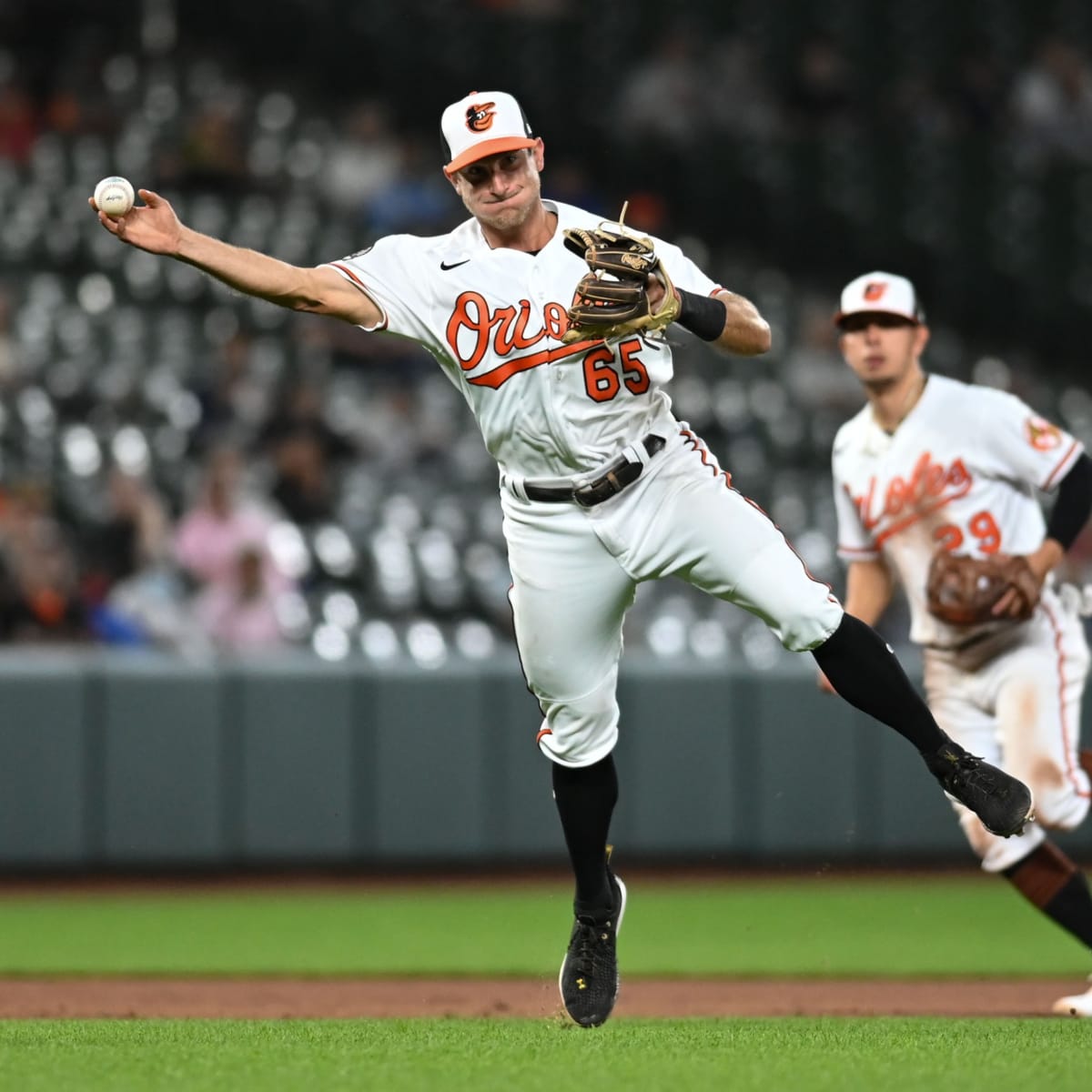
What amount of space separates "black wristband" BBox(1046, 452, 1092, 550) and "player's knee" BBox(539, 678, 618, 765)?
138cm

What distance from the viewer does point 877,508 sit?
5160 millimetres

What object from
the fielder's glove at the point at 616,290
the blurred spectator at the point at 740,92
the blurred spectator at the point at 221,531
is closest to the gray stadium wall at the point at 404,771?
the blurred spectator at the point at 221,531

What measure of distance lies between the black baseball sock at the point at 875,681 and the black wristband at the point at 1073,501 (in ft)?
3.59

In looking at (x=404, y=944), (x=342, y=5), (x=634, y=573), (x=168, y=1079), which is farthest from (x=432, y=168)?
(x=168, y=1079)

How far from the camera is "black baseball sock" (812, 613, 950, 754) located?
13.5 feet

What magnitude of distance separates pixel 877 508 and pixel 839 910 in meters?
2.80

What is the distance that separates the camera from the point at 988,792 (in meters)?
4.07

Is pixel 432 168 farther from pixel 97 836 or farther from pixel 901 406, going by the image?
pixel 901 406

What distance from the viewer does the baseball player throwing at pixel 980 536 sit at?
5059 mm

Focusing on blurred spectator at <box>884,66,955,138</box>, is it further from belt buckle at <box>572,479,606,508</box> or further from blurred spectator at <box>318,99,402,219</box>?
belt buckle at <box>572,479,606,508</box>

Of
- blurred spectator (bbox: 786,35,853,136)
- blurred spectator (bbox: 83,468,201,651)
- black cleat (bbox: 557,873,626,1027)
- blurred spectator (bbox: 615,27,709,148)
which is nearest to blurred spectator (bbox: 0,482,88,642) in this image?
blurred spectator (bbox: 83,468,201,651)

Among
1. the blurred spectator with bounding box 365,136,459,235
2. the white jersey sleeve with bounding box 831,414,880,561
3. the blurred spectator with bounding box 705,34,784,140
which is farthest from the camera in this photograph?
the blurred spectator with bounding box 705,34,784,140

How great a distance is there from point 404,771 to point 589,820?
3678mm

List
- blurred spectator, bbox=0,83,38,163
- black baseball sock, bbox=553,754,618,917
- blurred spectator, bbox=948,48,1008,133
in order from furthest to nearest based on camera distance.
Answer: blurred spectator, bbox=948,48,1008,133 < blurred spectator, bbox=0,83,38,163 < black baseball sock, bbox=553,754,618,917
